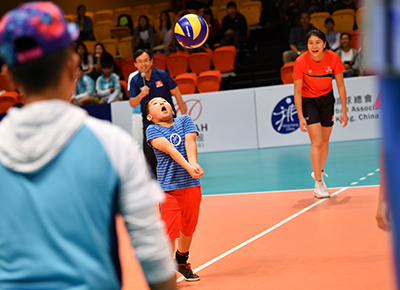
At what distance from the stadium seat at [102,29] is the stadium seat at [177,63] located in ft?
14.3

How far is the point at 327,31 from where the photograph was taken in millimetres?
12609

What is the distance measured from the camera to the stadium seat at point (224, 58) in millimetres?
13227

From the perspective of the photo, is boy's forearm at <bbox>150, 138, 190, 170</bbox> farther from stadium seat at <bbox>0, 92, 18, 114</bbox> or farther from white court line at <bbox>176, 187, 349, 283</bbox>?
stadium seat at <bbox>0, 92, 18, 114</bbox>

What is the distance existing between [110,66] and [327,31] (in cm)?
542

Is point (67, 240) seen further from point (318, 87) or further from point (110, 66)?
point (110, 66)

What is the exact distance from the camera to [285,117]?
11.3 m

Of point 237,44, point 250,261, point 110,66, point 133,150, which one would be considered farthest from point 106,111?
point 133,150

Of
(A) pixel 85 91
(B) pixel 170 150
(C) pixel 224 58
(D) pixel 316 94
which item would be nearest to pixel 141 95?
(D) pixel 316 94

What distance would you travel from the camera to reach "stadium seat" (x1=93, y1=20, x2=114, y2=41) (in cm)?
1712

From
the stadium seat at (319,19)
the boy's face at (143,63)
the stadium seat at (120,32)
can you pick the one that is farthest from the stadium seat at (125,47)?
the boy's face at (143,63)

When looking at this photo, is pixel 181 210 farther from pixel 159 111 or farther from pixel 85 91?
pixel 85 91

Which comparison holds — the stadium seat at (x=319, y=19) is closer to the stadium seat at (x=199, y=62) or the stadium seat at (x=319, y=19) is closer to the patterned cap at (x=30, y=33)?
the stadium seat at (x=199, y=62)

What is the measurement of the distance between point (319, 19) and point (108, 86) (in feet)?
19.1

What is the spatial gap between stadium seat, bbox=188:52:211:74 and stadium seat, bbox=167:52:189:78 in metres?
0.16
